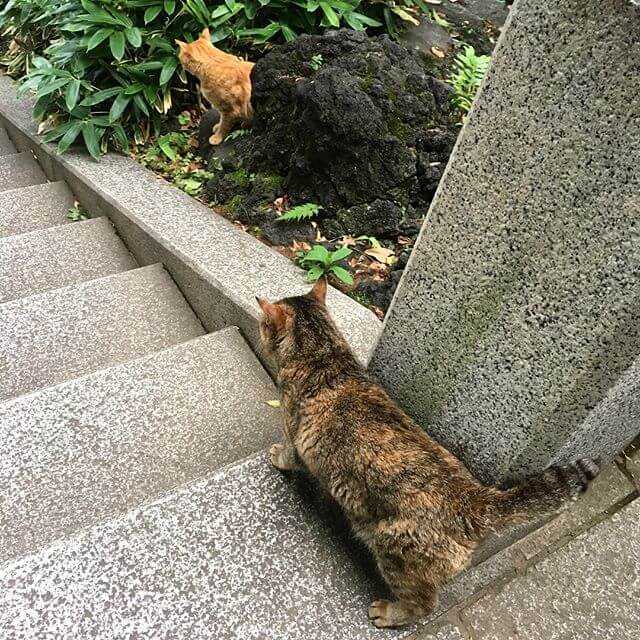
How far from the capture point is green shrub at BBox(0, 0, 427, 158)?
4.55 metres

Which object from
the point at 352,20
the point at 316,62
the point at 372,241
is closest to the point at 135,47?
the point at 316,62

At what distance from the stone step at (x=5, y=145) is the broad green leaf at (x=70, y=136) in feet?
5.91

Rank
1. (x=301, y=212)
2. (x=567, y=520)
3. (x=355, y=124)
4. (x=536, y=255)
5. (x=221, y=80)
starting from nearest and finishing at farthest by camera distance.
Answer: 1. (x=536, y=255)
2. (x=567, y=520)
3. (x=355, y=124)
4. (x=301, y=212)
5. (x=221, y=80)

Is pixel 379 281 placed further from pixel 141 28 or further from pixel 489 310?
pixel 141 28

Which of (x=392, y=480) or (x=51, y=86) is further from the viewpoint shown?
(x=51, y=86)

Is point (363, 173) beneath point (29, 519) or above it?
above

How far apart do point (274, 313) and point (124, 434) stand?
926mm

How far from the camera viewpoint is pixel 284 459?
2.20m

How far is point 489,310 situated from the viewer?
5.64 ft

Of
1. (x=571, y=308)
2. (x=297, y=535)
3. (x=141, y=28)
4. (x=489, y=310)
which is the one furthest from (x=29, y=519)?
(x=141, y=28)

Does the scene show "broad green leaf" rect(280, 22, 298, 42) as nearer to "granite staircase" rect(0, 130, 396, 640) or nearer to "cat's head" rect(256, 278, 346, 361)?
"granite staircase" rect(0, 130, 396, 640)

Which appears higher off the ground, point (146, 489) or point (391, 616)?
point (391, 616)

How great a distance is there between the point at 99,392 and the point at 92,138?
2843 millimetres

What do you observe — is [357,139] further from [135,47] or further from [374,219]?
[135,47]
